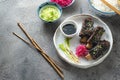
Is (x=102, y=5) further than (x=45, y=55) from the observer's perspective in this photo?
Yes

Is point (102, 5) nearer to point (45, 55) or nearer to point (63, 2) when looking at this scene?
point (63, 2)

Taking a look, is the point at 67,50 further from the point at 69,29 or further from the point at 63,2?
the point at 63,2

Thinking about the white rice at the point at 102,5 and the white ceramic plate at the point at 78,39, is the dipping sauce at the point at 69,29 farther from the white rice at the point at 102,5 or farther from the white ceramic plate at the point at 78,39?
the white rice at the point at 102,5

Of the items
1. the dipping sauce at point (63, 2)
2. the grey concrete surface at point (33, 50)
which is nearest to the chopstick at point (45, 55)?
the grey concrete surface at point (33, 50)

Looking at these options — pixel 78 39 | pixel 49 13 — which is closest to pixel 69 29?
pixel 78 39

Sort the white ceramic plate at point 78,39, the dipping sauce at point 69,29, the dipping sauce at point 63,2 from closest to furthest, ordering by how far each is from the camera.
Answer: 1. the white ceramic plate at point 78,39
2. the dipping sauce at point 69,29
3. the dipping sauce at point 63,2

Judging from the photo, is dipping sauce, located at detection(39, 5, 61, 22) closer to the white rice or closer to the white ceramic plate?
the white ceramic plate

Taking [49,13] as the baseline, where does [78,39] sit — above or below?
below

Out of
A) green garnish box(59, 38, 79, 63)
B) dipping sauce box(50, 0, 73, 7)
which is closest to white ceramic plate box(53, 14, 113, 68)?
green garnish box(59, 38, 79, 63)
